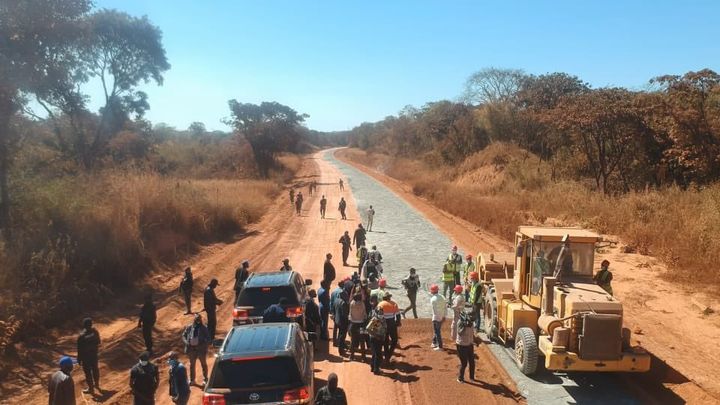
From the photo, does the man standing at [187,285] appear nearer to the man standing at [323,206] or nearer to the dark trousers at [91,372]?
the dark trousers at [91,372]

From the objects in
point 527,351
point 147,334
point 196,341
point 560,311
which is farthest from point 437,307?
point 147,334

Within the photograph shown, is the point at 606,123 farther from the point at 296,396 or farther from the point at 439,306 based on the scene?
the point at 296,396

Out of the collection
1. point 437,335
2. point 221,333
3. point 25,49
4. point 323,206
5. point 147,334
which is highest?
point 25,49

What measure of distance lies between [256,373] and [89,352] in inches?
184

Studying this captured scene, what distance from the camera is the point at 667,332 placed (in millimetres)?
13609

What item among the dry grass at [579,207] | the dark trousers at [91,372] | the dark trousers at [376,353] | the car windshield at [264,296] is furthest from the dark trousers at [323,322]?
the dry grass at [579,207]

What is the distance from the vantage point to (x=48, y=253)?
15.9m

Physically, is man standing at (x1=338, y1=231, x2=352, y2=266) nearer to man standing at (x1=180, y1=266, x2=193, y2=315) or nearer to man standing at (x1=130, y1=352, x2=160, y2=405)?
man standing at (x1=180, y1=266, x2=193, y2=315)

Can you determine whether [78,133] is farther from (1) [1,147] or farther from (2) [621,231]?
(2) [621,231]

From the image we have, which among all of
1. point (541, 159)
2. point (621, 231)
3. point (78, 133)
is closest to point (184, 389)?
point (621, 231)

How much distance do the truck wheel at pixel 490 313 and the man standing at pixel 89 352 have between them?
844cm

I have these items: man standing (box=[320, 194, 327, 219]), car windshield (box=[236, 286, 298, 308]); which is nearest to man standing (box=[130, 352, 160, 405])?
car windshield (box=[236, 286, 298, 308])

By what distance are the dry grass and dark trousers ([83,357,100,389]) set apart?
16.2 metres

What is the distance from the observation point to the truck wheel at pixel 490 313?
42.1 ft
